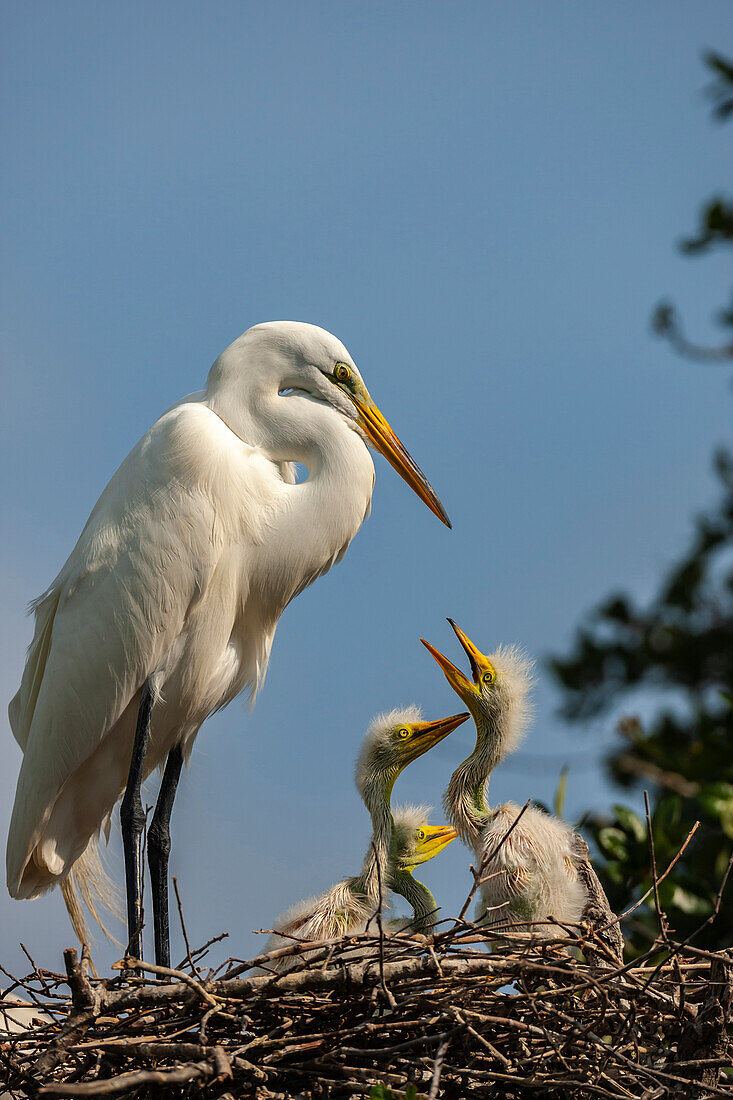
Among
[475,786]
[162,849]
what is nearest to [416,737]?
[475,786]

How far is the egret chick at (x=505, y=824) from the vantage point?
283 cm

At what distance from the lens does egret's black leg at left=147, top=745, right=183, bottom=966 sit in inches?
Answer: 115

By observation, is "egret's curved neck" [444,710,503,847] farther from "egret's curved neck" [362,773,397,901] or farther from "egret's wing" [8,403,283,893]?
"egret's wing" [8,403,283,893]

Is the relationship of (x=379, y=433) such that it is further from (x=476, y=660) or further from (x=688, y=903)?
(x=688, y=903)

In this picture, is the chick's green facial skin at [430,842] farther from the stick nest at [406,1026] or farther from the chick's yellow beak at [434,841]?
the stick nest at [406,1026]

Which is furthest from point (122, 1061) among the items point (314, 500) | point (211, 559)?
point (314, 500)

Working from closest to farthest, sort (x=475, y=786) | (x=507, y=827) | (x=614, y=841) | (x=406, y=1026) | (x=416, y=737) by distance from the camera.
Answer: (x=406, y=1026)
(x=507, y=827)
(x=614, y=841)
(x=475, y=786)
(x=416, y=737)

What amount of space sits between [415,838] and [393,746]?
0.30 m

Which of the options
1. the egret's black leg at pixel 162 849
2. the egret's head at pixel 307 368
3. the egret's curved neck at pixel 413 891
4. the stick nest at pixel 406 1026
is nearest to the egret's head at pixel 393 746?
the egret's curved neck at pixel 413 891

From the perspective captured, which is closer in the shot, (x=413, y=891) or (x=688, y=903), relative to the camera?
(x=688, y=903)

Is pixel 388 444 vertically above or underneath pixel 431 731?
above

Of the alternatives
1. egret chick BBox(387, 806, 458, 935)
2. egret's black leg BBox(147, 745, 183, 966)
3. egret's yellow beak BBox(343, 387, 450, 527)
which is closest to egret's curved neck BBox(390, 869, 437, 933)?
egret chick BBox(387, 806, 458, 935)

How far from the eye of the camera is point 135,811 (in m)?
3.02

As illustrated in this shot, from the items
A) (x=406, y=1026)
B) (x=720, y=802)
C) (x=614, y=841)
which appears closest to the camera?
(x=406, y=1026)
